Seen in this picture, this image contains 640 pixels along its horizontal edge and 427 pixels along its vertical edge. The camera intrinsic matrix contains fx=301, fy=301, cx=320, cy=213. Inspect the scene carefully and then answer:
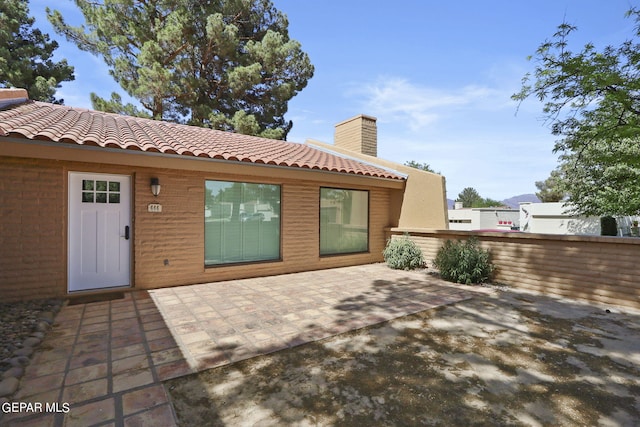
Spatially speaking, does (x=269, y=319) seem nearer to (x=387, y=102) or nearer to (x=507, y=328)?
(x=507, y=328)

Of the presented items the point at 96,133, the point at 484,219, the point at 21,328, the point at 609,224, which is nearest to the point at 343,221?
the point at 96,133

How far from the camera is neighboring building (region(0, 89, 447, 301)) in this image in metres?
5.42

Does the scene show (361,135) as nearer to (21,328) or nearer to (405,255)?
(405,255)

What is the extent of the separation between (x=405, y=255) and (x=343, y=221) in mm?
2211

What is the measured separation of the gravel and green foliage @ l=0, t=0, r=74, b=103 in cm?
1801

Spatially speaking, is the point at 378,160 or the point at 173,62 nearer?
the point at 378,160

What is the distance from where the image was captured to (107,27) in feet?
53.6

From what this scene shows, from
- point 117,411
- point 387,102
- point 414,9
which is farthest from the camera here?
point 387,102

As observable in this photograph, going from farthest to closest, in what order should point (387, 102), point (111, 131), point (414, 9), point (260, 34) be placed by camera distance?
point (260, 34)
point (387, 102)
point (414, 9)
point (111, 131)

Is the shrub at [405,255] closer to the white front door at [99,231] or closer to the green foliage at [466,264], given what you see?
the green foliage at [466,264]

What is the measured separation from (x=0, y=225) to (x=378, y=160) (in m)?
10.1

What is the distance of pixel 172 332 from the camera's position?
424 cm

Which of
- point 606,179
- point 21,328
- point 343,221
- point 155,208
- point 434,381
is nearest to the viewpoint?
point 434,381

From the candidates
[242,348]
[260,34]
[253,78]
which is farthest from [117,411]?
[260,34]
